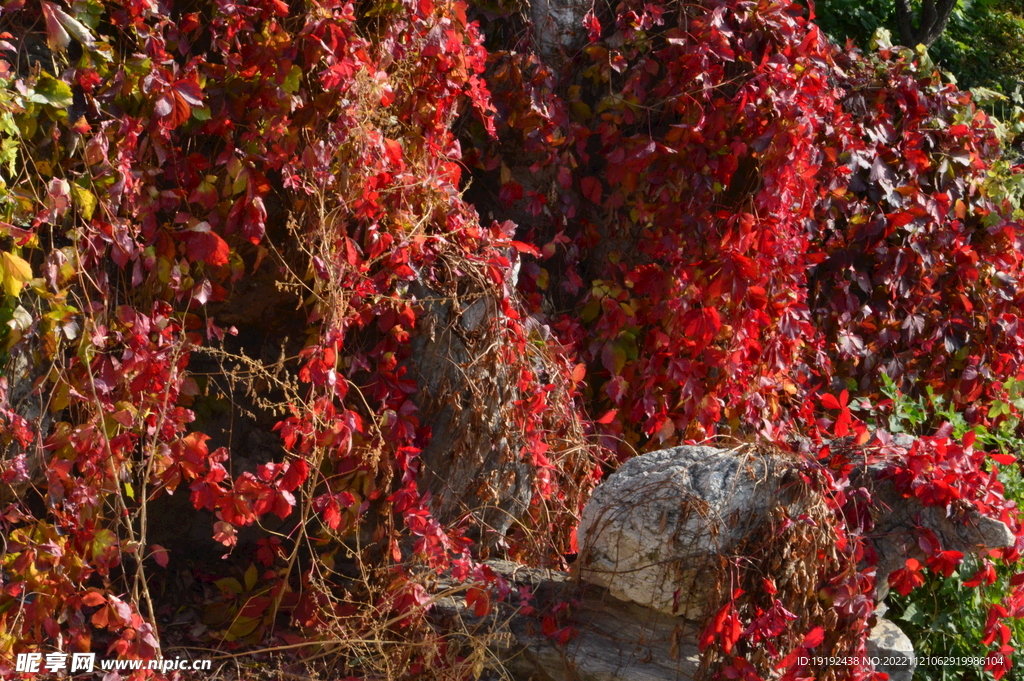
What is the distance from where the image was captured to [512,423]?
2.67 m

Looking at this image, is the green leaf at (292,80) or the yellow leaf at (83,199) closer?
the yellow leaf at (83,199)

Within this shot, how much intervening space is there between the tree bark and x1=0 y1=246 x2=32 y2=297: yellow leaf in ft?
16.6

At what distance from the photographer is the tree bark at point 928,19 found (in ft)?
17.6

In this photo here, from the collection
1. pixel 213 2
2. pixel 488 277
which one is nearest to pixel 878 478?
pixel 488 277

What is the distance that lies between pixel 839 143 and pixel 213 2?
7.87 feet

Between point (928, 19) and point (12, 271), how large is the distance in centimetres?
543

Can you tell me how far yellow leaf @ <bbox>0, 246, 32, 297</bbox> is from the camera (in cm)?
187

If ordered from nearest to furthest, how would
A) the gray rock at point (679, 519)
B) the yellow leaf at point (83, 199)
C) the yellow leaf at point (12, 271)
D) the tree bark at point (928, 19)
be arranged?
1. the yellow leaf at point (12, 271)
2. the yellow leaf at point (83, 199)
3. the gray rock at point (679, 519)
4. the tree bark at point (928, 19)

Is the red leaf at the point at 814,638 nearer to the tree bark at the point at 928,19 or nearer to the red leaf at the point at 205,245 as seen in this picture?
the red leaf at the point at 205,245

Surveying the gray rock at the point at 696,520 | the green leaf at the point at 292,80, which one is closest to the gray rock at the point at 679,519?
the gray rock at the point at 696,520

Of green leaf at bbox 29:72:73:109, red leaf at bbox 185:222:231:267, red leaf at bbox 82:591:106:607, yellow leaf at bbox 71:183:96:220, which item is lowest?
red leaf at bbox 82:591:106:607

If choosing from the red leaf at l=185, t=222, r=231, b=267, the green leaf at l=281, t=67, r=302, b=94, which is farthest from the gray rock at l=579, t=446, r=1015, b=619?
the green leaf at l=281, t=67, r=302, b=94

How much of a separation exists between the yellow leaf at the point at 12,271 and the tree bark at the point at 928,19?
5.05 m

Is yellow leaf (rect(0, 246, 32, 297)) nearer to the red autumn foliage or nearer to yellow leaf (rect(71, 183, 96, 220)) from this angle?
the red autumn foliage
